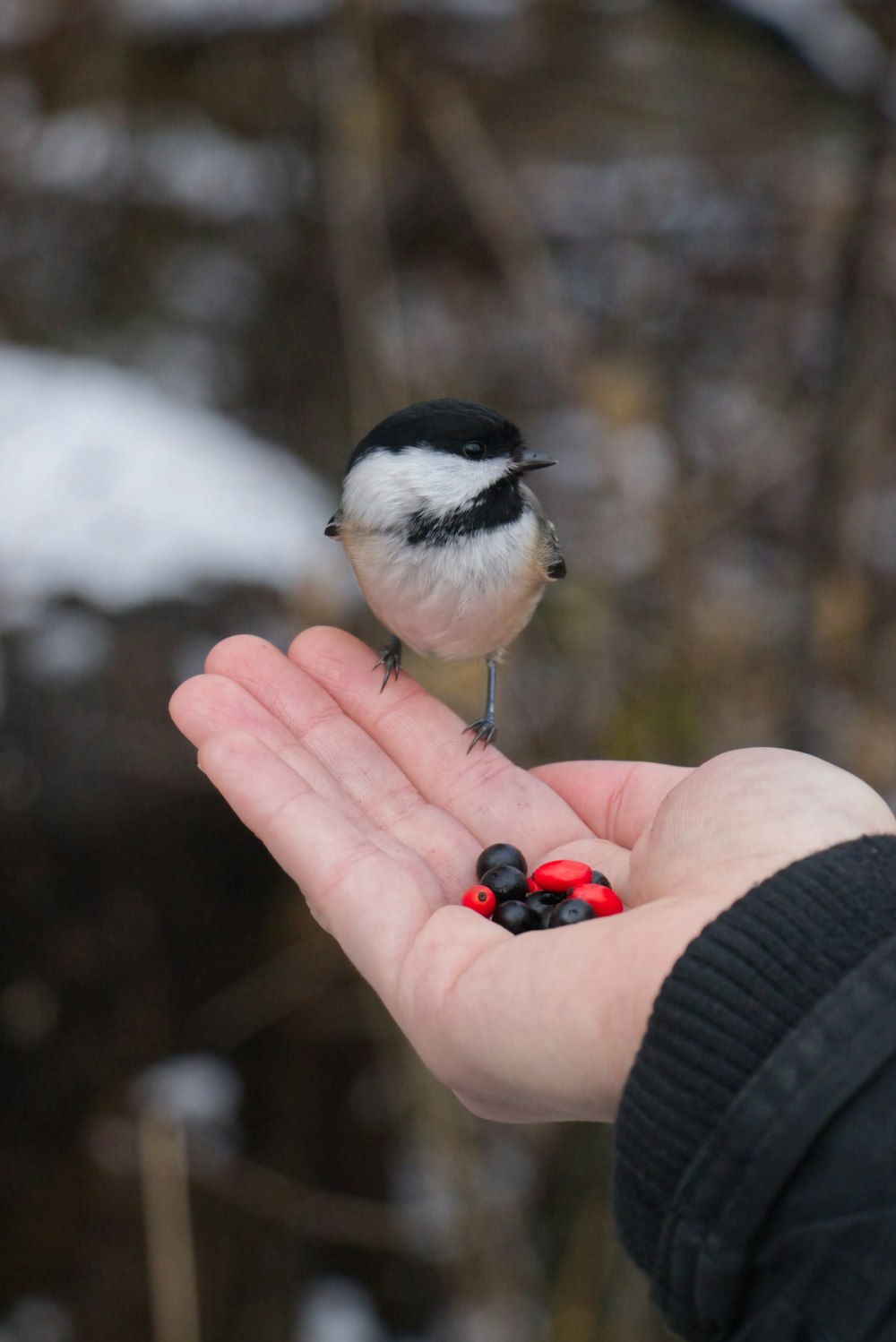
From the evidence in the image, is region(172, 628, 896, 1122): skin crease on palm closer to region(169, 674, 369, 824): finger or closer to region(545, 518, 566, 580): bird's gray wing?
region(169, 674, 369, 824): finger

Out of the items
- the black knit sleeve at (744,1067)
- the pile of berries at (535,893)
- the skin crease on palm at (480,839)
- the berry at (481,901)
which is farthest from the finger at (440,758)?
the black knit sleeve at (744,1067)

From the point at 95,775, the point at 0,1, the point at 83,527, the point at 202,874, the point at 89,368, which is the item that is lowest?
the point at 202,874

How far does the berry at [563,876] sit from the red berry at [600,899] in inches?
2.4

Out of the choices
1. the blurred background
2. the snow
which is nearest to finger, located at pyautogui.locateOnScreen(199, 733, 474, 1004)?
the blurred background

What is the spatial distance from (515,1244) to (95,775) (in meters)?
1.32

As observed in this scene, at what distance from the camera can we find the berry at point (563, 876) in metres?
1.26

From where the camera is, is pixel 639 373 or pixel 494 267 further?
pixel 494 267

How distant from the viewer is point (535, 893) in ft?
4.09

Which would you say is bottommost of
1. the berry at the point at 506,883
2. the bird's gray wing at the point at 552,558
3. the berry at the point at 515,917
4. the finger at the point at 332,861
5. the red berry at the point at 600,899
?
the berry at the point at 506,883

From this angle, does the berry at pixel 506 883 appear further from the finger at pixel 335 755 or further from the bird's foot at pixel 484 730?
the bird's foot at pixel 484 730

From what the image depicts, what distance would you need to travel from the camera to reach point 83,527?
258 centimetres

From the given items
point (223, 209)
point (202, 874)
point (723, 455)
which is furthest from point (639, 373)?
point (202, 874)

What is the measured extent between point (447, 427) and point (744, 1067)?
2.89ft

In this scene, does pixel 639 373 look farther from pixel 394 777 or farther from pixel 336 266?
pixel 394 777
